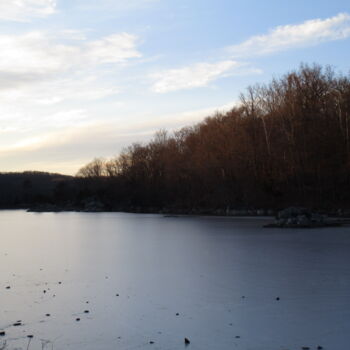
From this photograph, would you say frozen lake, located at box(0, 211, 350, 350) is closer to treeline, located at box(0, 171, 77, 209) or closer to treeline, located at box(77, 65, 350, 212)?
treeline, located at box(77, 65, 350, 212)

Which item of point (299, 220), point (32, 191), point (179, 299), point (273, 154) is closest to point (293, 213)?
point (299, 220)

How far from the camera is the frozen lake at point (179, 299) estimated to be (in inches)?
177

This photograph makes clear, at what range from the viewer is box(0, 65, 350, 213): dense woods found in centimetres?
2844

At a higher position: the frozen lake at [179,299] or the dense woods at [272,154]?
the dense woods at [272,154]

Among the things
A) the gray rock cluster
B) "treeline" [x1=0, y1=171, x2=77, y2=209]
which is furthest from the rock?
"treeline" [x1=0, y1=171, x2=77, y2=209]

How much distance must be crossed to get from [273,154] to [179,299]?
88.3 feet

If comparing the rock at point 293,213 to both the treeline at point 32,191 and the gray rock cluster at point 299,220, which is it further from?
the treeline at point 32,191

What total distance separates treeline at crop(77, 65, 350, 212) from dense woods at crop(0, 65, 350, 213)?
6cm

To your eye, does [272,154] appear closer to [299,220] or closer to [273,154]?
[273,154]

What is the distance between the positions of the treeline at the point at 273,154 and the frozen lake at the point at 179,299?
18.1 metres

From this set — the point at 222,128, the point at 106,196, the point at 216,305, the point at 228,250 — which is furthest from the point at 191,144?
the point at 216,305

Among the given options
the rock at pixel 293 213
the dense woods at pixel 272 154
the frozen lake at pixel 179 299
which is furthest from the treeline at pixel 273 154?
the frozen lake at pixel 179 299

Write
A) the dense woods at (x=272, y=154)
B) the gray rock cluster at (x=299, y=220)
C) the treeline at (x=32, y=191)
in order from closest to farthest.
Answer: the gray rock cluster at (x=299, y=220) < the dense woods at (x=272, y=154) < the treeline at (x=32, y=191)

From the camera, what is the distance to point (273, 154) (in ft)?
105
